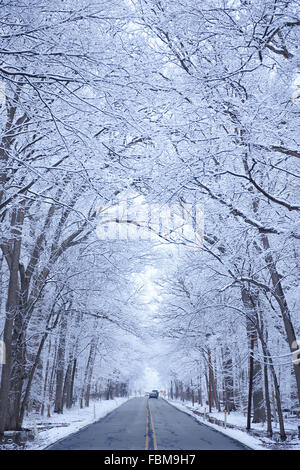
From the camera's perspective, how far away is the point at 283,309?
12.0 meters

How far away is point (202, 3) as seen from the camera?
21.1ft

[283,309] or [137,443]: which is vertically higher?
[283,309]

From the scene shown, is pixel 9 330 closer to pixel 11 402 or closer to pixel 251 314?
pixel 11 402

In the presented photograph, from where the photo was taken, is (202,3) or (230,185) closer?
(202,3)

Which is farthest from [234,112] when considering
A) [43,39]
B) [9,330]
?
[9,330]

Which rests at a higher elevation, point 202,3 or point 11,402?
point 202,3

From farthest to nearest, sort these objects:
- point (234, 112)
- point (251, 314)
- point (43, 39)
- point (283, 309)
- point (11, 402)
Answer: point (251, 314)
point (11, 402)
point (283, 309)
point (234, 112)
point (43, 39)

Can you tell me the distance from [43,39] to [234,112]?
3802mm

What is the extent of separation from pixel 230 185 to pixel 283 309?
4.32 metres

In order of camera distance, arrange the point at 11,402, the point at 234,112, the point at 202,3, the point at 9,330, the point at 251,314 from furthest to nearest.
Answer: the point at 251,314 < the point at 11,402 < the point at 9,330 < the point at 234,112 < the point at 202,3
